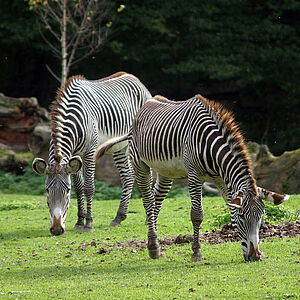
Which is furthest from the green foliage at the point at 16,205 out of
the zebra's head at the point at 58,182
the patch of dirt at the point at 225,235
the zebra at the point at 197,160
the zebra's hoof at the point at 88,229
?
the zebra at the point at 197,160

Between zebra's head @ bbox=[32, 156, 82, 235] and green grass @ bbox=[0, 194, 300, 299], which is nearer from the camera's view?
green grass @ bbox=[0, 194, 300, 299]

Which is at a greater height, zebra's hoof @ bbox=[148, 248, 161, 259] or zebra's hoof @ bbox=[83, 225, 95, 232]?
zebra's hoof @ bbox=[148, 248, 161, 259]

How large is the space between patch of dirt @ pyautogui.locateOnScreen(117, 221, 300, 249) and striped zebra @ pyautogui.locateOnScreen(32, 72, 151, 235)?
146 cm

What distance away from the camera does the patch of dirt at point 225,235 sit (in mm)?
9156

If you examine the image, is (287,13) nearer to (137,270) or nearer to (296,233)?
(296,233)

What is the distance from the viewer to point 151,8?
25.7 meters

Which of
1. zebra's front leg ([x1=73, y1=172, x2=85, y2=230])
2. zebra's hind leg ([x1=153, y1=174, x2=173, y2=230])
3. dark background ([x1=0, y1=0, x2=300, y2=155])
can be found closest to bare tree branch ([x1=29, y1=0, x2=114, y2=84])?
dark background ([x1=0, y1=0, x2=300, y2=155])

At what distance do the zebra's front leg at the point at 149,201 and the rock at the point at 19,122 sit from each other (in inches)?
471

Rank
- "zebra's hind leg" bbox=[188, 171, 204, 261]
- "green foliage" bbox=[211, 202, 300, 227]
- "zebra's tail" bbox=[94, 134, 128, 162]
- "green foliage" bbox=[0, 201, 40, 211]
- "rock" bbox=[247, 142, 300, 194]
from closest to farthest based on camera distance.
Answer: "zebra's hind leg" bbox=[188, 171, 204, 261]
"green foliage" bbox=[211, 202, 300, 227]
"zebra's tail" bbox=[94, 134, 128, 162]
"green foliage" bbox=[0, 201, 40, 211]
"rock" bbox=[247, 142, 300, 194]

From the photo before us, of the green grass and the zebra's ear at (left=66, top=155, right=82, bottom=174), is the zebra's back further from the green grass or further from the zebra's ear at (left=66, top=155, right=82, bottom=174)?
the green grass

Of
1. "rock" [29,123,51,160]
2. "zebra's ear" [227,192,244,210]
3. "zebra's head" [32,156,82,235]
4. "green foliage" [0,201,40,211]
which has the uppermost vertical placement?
"zebra's ear" [227,192,244,210]

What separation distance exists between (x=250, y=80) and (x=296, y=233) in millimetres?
15190

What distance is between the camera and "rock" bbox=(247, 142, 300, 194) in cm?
1511

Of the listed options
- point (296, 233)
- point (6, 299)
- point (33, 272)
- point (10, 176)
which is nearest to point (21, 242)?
point (33, 272)
